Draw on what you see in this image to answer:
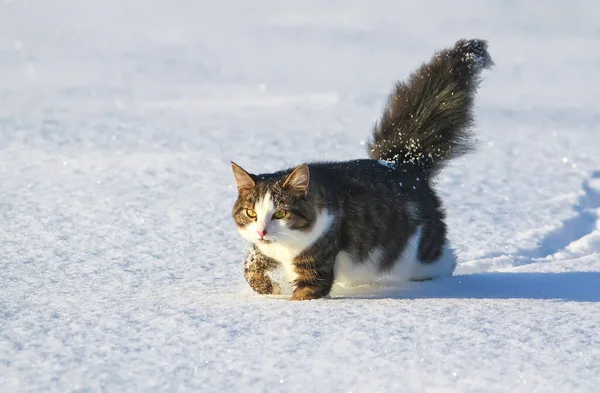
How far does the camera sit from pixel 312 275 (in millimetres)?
3717

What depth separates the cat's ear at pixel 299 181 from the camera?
11.8ft

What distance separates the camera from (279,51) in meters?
11.3

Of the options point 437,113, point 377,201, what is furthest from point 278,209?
point 437,113

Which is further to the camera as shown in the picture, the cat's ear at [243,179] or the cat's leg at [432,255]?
the cat's leg at [432,255]

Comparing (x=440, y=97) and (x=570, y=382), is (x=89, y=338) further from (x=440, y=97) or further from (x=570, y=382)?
(x=440, y=97)

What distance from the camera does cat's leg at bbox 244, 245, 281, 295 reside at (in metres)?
3.85

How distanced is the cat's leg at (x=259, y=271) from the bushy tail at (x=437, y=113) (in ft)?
3.26

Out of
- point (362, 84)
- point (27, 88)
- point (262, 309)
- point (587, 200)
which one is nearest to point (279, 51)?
point (362, 84)

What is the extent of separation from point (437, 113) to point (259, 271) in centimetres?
130

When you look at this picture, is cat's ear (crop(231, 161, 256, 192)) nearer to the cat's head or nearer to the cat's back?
the cat's head

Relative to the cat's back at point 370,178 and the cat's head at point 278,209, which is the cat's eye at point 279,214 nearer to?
the cat's head at point 278,209

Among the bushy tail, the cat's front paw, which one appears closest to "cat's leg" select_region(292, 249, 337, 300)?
the cat's front paw

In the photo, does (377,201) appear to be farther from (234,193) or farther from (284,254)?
(234,193)

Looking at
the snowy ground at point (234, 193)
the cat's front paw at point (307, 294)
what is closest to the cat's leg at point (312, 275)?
the cat's front paw at point (307, 294)
